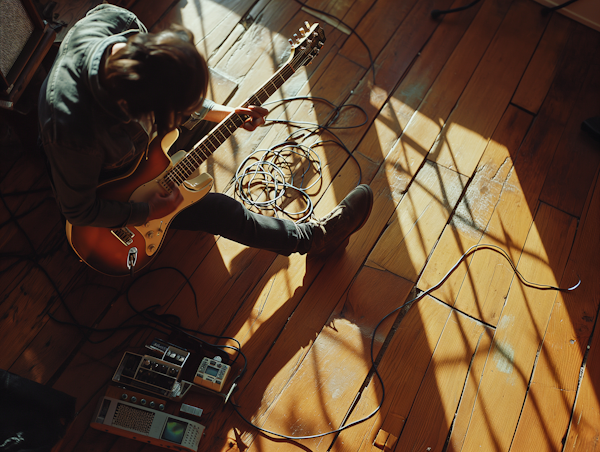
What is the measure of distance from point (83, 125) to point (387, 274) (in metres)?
1.31

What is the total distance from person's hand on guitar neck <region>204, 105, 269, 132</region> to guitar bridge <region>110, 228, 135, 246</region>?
54 centimetres

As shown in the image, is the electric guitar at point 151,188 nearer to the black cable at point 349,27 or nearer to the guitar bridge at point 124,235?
the guitar bridge at point 124,235

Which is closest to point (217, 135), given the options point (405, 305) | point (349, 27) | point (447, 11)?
point (405, 305)

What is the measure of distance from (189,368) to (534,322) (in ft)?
4.73

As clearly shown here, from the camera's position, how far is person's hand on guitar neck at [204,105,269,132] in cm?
156

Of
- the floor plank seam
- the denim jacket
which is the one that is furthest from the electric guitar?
the floor plank seam

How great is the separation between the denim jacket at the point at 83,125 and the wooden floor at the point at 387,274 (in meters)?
0.67

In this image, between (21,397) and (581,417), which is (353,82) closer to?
(581,417)

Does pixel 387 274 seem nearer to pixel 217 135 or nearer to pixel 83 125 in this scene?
pixel 217 135

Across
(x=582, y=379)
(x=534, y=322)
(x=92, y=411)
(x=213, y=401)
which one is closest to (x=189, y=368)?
(x=213, y=401)

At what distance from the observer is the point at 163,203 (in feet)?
4.79

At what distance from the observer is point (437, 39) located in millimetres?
2455

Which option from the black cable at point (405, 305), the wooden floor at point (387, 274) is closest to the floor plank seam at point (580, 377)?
the wooden floor at point (387, 274)

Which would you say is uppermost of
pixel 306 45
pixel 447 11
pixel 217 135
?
pixel 447 11
